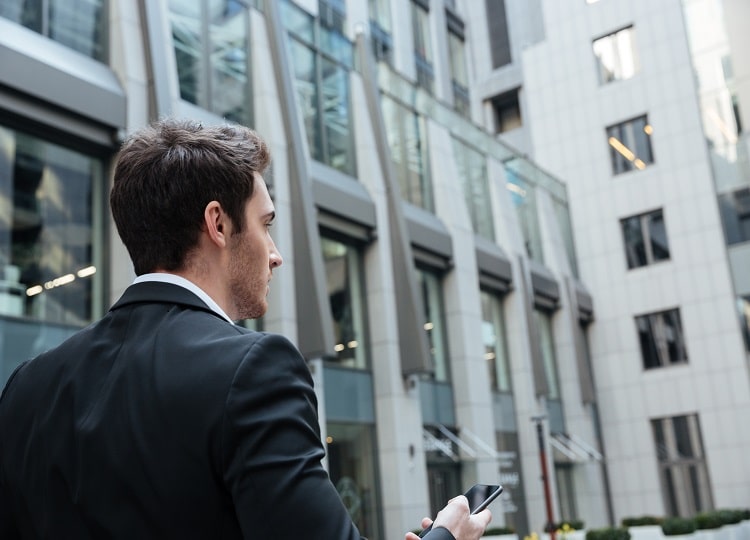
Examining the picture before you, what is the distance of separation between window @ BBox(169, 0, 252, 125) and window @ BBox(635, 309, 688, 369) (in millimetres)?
21986

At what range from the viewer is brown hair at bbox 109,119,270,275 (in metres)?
1.74

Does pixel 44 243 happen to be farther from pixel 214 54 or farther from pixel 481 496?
pixel 481 496

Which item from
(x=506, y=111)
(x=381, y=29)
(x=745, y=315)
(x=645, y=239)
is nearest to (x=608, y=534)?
(x=745, y=315)

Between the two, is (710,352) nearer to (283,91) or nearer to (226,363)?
(283,91)

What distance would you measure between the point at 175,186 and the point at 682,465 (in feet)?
112

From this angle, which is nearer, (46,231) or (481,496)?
(481,496)

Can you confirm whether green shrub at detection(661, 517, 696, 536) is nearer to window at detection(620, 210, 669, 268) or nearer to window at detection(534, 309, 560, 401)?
window at detection(534, 309, 560, 401)

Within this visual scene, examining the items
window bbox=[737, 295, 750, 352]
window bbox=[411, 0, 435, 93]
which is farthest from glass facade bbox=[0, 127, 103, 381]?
window bbox=[737, 295, 750, 352]

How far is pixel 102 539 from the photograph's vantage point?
1.54 meters

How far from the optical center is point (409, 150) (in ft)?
82.0

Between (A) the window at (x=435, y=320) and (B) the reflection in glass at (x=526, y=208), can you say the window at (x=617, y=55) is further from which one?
(A) the window at (x=435, y=320)

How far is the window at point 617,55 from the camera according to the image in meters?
36.9

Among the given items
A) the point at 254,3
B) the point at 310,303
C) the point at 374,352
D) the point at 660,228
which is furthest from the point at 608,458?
the point at 254,3

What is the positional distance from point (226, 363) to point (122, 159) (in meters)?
0.61
